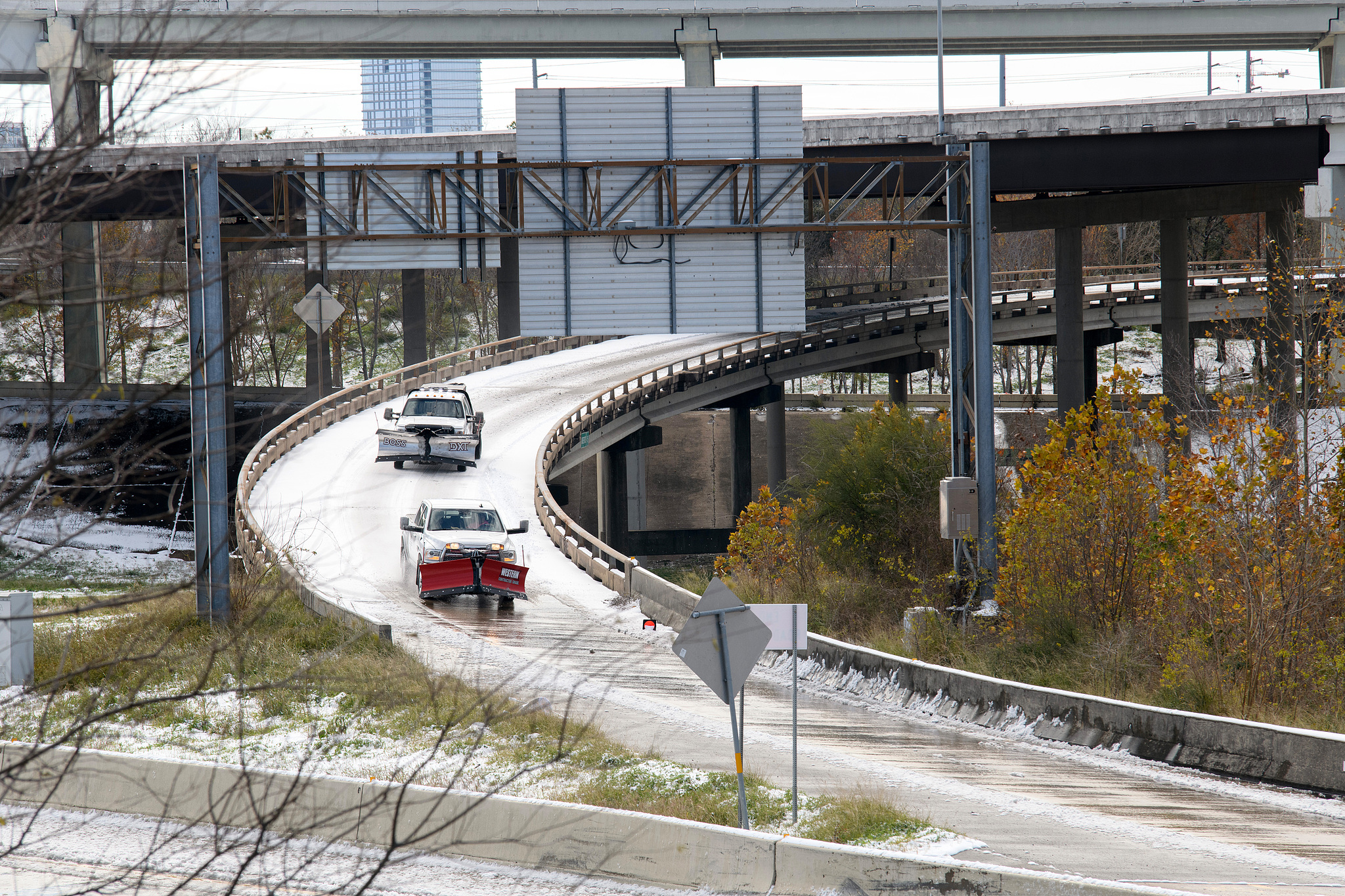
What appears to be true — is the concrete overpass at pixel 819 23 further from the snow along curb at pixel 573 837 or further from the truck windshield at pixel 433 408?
the snow along curb at pixel 573 837

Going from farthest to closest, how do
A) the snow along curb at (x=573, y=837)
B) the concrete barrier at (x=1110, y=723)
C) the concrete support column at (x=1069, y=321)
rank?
the concrete support column at (x=1069, y=321) → the concrete barrier at (x=1110, y=723) → the snow along curb at (x=573, y=837)

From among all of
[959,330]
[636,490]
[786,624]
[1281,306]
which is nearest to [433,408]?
[959,330]

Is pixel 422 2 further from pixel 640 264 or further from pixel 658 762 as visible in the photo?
pixel 658 762

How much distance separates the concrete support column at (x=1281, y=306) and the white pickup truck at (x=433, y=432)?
20901 mm

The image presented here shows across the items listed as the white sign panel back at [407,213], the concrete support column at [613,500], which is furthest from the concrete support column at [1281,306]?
the concrete support column at [613,500]

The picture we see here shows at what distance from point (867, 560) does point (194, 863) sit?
17258mm

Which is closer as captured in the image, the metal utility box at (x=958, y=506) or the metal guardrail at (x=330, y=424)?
the metal utility box at (x=958, y=506)

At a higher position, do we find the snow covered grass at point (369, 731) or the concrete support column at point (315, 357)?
the concrete support column at point (315, 357)

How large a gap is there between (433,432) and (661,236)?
54.6 feet

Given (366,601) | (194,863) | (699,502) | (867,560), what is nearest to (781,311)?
(867,560)

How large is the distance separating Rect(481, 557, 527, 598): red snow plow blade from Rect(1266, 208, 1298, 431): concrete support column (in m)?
14.3

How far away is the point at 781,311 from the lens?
20.3m

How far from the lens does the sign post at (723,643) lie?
9.48m

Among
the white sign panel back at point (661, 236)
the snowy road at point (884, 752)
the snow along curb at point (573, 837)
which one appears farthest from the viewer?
the white sign panel back at point (661, 236)
